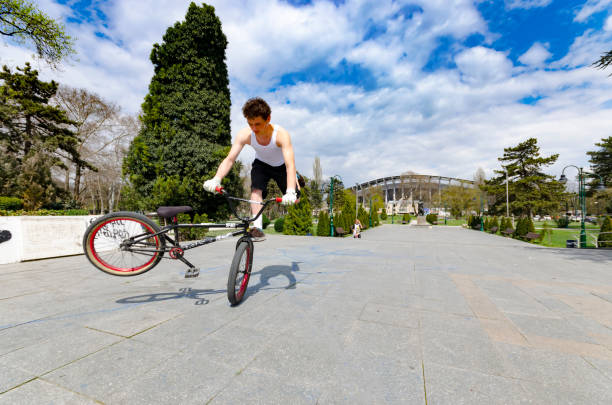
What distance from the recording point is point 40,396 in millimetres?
1634

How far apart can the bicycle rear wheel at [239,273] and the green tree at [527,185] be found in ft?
168

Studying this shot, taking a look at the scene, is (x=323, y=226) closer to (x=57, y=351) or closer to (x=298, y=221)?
(x=298, y=221)

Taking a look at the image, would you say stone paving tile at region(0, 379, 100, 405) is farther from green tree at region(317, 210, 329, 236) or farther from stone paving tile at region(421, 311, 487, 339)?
green tree at region(317, 210, 329, 236)

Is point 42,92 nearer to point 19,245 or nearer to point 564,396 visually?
point 19,245

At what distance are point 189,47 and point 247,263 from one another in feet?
45.5

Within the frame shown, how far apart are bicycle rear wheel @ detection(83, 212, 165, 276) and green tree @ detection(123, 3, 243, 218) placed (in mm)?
9600

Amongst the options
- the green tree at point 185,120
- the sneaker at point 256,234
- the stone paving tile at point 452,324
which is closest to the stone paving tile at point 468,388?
the stone paving tile at point 452,324

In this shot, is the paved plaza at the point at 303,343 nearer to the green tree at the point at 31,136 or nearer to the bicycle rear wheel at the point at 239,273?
the bicycle rear wheel at the point at 239,273

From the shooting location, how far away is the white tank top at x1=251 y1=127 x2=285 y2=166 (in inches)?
144

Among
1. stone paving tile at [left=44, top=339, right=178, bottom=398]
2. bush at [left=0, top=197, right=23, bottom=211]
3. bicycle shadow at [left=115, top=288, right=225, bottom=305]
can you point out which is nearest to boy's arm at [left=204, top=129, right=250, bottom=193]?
bicycle shadow at [left=115, top=288, right=225, bottom=305]

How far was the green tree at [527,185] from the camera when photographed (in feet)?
132

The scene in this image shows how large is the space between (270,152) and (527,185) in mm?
53611

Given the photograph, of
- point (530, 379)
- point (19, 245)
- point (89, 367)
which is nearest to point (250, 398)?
point (89, 367)

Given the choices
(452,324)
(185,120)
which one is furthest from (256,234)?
(185,120)
